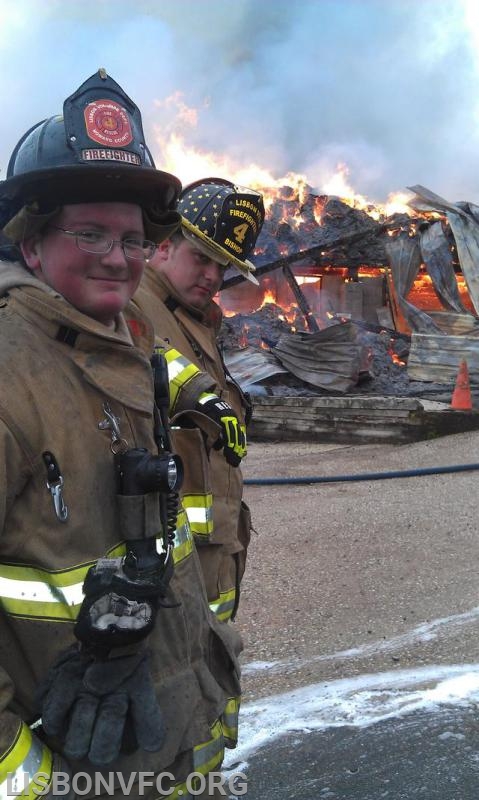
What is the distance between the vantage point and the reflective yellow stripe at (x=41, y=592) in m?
1.24

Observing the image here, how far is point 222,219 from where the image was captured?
288cm

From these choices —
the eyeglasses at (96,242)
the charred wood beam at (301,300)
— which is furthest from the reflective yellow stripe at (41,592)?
the charred wood beam at (301,300)

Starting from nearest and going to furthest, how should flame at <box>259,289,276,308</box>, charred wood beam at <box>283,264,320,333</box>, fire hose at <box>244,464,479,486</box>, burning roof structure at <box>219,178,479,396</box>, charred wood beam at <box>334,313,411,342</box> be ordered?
fire hose at <box>244,464,479,486</box>
burning roof structure at <box>219,178,479,396</box>
charred wood beam at <box>334,313,411,342</box>
charred wood beam at <box>283,264,320,333</box>
flame at <box>259,289,276,308</box>

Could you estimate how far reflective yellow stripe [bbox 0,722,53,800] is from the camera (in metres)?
1.13

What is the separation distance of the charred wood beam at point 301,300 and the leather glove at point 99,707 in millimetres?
14743

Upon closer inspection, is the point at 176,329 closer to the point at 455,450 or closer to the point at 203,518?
the point at 203,518

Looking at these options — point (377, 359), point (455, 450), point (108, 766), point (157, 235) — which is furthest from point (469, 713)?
point (377, 359)

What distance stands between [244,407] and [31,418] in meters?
1.90

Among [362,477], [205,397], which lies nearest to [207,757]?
[205,397]

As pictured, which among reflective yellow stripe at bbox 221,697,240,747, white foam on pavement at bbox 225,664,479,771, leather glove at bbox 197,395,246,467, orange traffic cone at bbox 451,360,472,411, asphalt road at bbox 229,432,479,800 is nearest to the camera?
reflective yellow stripe at bbox 221,697,240,747

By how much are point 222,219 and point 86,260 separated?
5.16 feet

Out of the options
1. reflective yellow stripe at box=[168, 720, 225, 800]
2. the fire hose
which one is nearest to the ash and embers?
the fire hose

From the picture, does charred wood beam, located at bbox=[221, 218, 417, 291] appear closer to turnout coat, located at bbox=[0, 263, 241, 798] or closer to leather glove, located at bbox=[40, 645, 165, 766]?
turnout coat, located at bbox=[0, 263, 241, 798]

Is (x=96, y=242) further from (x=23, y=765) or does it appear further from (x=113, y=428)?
(x=23, y=765)
